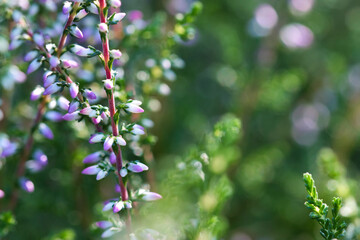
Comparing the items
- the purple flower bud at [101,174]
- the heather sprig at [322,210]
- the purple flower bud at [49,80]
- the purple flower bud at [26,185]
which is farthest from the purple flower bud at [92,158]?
the heather sprig at [322,210]

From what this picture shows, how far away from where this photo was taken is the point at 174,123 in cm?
268

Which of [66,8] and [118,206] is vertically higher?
[66,8]

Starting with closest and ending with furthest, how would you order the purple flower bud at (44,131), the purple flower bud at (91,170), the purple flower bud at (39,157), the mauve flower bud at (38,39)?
the purple flower bud at (91,170)
the mauve flower bud at (38,39)
the purple flower bud at (44,131)
the purple flower bud at (39,157)

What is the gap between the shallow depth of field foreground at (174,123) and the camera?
1114 millimetres

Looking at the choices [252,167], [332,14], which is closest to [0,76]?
→ [252,167]

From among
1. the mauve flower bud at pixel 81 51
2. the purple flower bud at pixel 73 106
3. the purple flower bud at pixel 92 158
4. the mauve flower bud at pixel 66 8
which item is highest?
the mauve flower bud at pixel 66 8

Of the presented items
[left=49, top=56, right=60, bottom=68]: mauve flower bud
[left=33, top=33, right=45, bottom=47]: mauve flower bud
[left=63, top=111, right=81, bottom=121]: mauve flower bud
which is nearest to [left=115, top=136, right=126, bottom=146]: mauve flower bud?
[left=63, top=111, right=81, bottom=121]: mauve flower bud

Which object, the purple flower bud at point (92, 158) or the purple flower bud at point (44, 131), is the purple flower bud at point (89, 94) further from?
the purple flower bud at point (44, 131)

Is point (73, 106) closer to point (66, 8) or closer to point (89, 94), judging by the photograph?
point (89, 94)

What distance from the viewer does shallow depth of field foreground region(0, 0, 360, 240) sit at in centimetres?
111

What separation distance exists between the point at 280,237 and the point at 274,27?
1.09 m

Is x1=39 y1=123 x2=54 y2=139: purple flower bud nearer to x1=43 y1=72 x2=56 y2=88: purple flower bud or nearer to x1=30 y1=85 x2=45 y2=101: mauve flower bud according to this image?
x1=30 y1=85 x2=45 y2=101: mauve flower bud

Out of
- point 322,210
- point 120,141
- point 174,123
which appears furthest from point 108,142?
point 174,123

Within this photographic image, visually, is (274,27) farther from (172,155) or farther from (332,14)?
(332,14)
